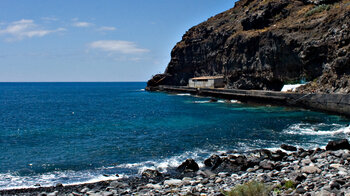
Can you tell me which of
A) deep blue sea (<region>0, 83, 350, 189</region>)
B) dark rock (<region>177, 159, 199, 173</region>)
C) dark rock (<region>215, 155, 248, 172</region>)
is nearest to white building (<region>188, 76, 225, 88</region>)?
deep blue sea (<region>0, 83, 350, 189</region>)

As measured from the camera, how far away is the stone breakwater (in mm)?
10234

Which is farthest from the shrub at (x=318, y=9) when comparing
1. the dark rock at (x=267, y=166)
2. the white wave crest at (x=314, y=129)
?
the dark rock at (x=267, y=166)

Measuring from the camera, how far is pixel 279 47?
55.9 m

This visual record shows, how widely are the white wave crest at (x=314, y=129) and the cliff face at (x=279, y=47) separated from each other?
1051 cm

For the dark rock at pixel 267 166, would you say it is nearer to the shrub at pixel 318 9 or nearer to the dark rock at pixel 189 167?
the dark rock at pixel 189 167

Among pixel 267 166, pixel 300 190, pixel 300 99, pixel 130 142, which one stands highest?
pixel 300 99

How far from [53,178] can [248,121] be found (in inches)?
899

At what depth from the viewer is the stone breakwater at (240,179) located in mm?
10234

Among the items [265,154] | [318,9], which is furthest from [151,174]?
[318,9]

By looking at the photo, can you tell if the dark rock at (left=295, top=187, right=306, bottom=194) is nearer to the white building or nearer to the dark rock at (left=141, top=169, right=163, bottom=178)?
the dark rock at (left=141, top=169, right=163, bottom=178)

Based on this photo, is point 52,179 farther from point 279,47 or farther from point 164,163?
point 279,47

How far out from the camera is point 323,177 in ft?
36.9

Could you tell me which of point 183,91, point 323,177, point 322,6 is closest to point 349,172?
point 323,177

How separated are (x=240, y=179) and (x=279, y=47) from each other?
47.3 meters
